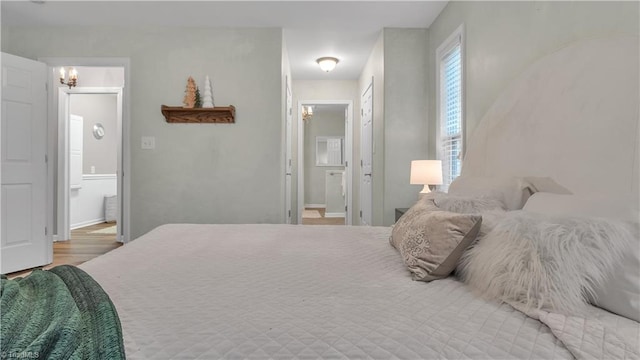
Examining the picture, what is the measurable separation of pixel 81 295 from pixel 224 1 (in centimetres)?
293

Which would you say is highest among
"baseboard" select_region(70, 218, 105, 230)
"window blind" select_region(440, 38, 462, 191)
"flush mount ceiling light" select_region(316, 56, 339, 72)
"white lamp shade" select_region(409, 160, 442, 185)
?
"flush mount ceiling light" select_region(316, 56, 339, 72)

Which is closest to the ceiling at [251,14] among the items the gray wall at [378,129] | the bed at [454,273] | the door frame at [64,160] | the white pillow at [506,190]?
the gray wall at [378,129]

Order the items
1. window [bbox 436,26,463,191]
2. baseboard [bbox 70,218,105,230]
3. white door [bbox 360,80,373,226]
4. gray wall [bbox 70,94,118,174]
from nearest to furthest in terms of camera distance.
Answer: window [bbox 436,26,463,191] < white door [bbox 360,80,373,226] < baseboard [bbox 70,218,105,230] < gray wall [bbox 70,94,118,174]

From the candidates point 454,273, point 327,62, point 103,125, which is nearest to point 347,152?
point 327,62

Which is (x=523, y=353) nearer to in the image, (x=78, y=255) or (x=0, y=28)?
(x=78, y=255)

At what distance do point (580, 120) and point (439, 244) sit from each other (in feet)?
2.55

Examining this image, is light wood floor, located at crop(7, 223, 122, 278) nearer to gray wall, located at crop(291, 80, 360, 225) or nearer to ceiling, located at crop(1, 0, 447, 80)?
ceiling, located at crop(1, 0, 447, 80)

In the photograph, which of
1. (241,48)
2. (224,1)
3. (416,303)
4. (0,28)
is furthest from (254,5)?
(416,303)

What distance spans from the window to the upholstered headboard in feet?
3.45

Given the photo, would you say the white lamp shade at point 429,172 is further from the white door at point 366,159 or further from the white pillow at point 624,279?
the white pillow at point 624,279

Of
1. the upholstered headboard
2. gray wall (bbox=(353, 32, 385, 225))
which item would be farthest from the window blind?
the upholstered headboard

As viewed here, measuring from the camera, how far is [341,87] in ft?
18.9

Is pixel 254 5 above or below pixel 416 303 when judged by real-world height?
above

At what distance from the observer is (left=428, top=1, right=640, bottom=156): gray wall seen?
1.40m
